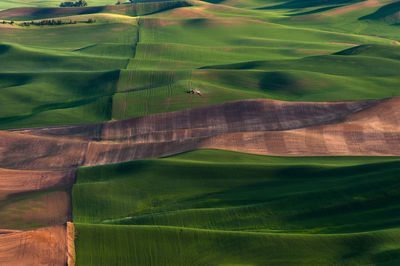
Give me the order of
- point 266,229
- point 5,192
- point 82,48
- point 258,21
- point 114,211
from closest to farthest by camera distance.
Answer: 1. point 266,229
2. point 114,211
3. point 5,192
4. point 82,48
5. point 258,21

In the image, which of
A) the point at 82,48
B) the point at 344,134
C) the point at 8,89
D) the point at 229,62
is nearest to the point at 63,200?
the point at 344,134

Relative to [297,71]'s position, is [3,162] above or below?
below

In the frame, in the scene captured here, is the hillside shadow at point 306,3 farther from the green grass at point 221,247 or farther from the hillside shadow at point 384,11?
A: the green grass at point 221,247

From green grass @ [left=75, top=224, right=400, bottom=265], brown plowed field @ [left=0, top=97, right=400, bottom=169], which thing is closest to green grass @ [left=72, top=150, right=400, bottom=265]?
green grass @ [left=75, top=224, right=400, bottom=265]

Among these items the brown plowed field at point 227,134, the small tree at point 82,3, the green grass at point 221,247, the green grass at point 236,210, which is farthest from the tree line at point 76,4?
the green grass at point 221,247

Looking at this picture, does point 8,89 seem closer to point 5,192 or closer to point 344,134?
point 5,192
